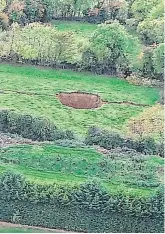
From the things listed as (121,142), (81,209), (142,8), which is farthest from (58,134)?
(142,8)

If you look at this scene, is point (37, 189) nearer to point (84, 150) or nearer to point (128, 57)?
point (84, 150)

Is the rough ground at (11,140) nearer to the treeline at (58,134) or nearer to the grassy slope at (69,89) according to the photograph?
the treeline at (58,134)

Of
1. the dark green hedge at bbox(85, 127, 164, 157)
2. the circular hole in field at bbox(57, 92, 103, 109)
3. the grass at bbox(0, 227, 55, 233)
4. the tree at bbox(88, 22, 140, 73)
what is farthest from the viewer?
the tree at bbox(88, 22, 140, 73)

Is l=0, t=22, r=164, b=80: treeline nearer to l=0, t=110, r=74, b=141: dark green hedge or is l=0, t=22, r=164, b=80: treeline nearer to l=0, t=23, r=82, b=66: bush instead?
l=0, t=23, r=82, b=66: bush

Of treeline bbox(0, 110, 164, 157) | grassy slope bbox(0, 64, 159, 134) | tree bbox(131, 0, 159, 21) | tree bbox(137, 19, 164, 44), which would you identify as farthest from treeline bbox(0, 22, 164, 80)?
treeline bbox(0, 110, 164, 157)

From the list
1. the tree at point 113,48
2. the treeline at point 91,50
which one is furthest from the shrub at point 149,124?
the tree at point 113,48

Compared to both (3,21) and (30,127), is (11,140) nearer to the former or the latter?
(30,127)

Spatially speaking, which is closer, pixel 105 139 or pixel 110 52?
pixel 105 139
